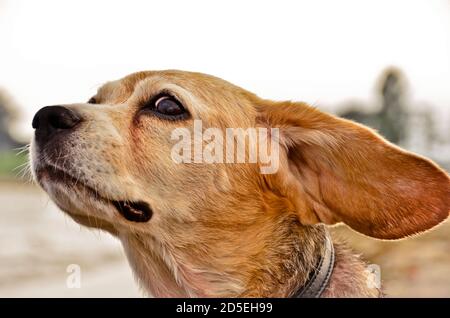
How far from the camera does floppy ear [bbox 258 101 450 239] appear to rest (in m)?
3.25

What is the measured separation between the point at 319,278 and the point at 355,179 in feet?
1.82

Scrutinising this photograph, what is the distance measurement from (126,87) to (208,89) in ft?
1.68

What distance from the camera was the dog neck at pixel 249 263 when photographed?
3439 mm

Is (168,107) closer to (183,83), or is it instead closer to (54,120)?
(183,83)

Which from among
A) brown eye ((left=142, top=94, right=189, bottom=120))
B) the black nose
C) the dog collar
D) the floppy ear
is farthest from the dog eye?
the dog collar

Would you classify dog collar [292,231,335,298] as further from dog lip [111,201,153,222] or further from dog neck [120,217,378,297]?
dog lip [111,201,153,222]

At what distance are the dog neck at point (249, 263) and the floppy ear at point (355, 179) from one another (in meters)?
0.16

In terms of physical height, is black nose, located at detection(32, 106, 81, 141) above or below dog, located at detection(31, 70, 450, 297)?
above

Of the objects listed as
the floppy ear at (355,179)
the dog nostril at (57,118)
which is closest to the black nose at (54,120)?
the dog nostril at (57,118)

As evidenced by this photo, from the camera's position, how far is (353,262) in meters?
3.59

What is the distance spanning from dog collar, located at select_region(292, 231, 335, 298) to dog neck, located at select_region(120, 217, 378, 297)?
25 millimetres

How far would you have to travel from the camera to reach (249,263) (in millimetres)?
3527

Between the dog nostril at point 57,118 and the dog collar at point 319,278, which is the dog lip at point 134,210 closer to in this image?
the dog nostril at point 57,118

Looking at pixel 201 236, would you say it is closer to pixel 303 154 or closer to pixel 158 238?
pixel 158 238
